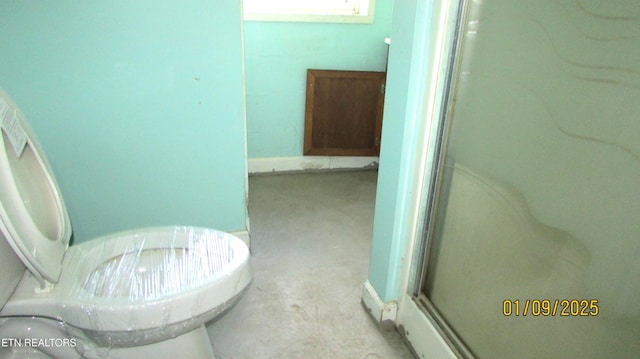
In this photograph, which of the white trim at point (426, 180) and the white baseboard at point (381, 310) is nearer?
the white trim at point (426, 180)

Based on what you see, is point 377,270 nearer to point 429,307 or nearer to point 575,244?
point 429,307

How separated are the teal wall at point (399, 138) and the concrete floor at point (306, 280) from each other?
197 millimetres

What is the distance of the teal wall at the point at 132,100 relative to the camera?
135cm

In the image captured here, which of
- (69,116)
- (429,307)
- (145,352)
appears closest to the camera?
(145,352)

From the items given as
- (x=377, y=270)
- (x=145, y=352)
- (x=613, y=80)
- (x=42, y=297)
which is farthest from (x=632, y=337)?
(x=42, y=297)

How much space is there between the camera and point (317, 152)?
277 centimetres

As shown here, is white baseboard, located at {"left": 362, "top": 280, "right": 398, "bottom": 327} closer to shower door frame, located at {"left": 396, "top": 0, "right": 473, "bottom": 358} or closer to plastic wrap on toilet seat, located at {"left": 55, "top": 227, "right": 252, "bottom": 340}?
shower door frame, located at {"left": 396, "top": 0, "right": 473, "bottom": 358}

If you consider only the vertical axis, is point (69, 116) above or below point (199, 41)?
below

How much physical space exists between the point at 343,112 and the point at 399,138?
1497mm

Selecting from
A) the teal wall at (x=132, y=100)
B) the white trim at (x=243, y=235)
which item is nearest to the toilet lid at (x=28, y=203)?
the teal wall at (x=132, y=100)

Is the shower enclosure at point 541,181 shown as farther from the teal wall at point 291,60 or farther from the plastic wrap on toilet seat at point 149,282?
the teal wall at point 291,60

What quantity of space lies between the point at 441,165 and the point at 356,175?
169cm

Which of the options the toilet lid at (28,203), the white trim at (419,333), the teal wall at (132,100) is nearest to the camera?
the toilet lid at (28,203)

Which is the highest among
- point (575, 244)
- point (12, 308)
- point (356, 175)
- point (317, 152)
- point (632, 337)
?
point (575, 244)
